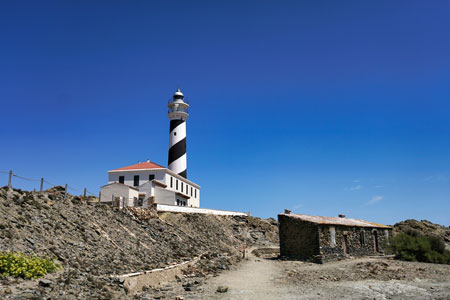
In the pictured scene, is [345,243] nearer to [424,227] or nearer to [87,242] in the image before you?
[87,242]

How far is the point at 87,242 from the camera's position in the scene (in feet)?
66.2

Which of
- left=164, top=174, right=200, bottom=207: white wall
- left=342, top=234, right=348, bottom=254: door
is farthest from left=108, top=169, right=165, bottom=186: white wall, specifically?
left=342, top=234, right=348, bottom=254: door

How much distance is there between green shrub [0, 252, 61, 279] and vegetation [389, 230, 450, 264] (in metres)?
27.0

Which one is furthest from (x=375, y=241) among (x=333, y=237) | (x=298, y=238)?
(x=298, y=238)

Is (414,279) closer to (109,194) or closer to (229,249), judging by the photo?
(229,249)

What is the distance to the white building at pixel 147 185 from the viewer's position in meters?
36.8

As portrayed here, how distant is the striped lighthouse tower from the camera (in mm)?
53281

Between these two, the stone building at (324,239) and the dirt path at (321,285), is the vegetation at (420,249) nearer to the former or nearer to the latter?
the stone building at (324,239)

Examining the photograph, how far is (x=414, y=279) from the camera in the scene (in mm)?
20016

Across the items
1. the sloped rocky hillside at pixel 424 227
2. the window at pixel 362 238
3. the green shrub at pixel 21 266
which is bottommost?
the green shrub at pixel 21 266

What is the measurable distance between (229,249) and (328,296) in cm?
2055

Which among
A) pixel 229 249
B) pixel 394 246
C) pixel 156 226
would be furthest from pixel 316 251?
pixel 156 226

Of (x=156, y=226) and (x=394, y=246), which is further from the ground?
(x=156, y=226)

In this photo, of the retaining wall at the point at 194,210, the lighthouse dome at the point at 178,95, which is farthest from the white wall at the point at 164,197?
the lighthouse dome at the point at 178,95
